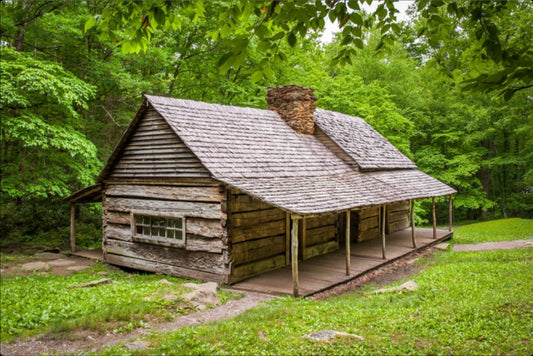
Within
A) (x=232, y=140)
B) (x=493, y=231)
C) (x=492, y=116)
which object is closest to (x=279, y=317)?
(x=232, y=140)

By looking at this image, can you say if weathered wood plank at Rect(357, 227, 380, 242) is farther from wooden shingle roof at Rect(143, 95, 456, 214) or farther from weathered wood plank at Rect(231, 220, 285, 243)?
weathered wood plank at Rect(231, 220, 285, 243)

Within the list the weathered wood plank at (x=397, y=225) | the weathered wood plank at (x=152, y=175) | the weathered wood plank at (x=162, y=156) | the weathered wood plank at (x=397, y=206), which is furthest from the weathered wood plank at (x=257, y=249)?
the weathered wood plank at (x=397, y=206)

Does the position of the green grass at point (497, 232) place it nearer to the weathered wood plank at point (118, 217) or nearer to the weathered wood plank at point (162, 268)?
the weathered wood plank at point (162, 268)

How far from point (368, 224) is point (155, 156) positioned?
991 centimetres

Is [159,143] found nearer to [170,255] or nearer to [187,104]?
[187,104]

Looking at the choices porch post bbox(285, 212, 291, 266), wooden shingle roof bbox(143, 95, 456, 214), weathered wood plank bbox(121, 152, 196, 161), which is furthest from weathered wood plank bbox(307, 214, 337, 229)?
weathered wood plank bbox(121, 152, 196, 161)

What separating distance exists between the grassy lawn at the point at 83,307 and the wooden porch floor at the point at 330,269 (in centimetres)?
131

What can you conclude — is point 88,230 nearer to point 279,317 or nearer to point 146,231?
point 146,231

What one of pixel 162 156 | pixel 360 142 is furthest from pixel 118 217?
pixel 360 142

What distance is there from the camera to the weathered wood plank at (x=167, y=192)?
11.0m

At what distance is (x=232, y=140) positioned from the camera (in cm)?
1309

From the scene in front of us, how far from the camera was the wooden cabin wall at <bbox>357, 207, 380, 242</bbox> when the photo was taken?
17109 millimetres

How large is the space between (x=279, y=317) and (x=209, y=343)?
1.84 meters

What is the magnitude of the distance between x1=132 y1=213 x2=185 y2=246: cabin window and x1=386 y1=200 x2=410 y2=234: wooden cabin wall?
1140 cm
